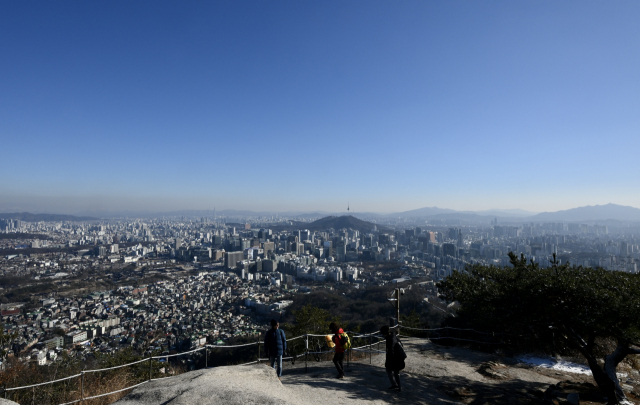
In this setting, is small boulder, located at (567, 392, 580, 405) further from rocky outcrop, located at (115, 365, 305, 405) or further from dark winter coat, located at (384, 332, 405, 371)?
rocky outcrop, located at (115, 365, 305, 405)

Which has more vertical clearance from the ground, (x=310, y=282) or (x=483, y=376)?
(x=483, y=376)

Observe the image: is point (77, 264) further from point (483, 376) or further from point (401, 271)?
point (483, 376)

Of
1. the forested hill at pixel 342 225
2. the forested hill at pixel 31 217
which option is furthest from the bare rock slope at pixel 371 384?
the forested hill at pixel 31 217

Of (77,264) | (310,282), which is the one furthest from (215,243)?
(310,282)

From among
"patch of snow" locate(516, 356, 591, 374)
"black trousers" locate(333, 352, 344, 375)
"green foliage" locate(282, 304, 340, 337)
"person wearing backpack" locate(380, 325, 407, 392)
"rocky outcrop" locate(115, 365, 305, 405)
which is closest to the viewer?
"rocky outcrop" locate(115, 365, 305, 405)

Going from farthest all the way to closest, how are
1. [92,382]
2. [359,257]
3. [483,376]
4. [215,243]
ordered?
[215,243]
[359,257]
[483,376]
[92,382]

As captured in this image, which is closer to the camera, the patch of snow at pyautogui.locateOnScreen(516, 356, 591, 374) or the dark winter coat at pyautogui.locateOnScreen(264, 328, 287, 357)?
the dark winter coat at pyautogui.locateOnScreen(264, 328, 287, 357)

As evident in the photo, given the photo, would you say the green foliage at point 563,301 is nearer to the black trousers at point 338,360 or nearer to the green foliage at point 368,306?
the black trousers at point 338,360

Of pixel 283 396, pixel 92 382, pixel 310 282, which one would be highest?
pixel 283 396

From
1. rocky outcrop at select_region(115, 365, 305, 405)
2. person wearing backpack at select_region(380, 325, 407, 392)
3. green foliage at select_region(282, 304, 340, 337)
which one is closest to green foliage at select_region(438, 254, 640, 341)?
person wearing backpack at select_region(380, 325, 407, 392)
